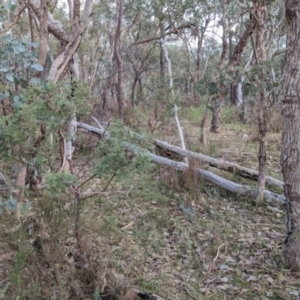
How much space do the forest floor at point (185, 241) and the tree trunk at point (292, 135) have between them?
243 millimetres

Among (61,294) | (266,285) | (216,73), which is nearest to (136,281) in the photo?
(61,294)

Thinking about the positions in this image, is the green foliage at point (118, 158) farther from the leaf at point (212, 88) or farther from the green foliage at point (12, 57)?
the leaf at point (212, 88)

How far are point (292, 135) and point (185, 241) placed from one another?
1398mm

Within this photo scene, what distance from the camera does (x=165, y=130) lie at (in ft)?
23.9

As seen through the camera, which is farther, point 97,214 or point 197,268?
point 97,214

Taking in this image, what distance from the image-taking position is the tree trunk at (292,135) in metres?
2.65

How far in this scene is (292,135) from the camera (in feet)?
9.18

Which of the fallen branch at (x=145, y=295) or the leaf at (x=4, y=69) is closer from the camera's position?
the leaf at (x=4, y=69)

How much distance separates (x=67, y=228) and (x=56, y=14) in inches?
350

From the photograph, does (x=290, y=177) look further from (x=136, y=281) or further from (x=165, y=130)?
(x=165, y=130)

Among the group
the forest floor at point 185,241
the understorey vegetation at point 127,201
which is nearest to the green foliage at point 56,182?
the understorey vegetation at point 127,201

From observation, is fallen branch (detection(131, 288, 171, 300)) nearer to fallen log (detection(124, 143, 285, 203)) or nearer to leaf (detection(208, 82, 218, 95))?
leaf (detection(208, 82, 218, 95))

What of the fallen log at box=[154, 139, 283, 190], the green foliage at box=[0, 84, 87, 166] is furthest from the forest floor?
the green foliage at box=[0, 84, 87, 166]

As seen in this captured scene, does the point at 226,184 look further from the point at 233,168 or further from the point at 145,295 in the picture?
the point at 145,295
